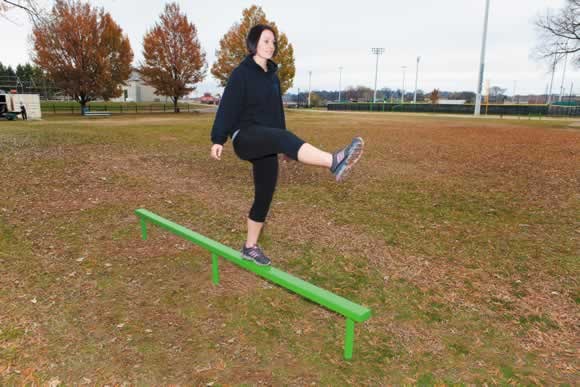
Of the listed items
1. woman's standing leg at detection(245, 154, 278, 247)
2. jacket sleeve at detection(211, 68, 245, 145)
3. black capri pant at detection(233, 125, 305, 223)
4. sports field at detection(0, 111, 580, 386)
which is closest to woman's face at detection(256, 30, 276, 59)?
jacket sleeve at detection(211, 68, 245, 145)

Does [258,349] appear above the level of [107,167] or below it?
below

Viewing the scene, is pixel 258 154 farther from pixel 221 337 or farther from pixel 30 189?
pixel 30 189

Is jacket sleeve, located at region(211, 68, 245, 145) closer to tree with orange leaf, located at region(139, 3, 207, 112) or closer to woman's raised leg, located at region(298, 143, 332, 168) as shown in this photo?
woman's raised leg, located at region(298, 143, 332, 168)

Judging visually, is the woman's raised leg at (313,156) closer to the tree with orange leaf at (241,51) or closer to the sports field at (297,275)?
the sports field at (297,275)

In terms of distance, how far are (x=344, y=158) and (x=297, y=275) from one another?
213 cm

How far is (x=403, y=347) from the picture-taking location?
3307 mm

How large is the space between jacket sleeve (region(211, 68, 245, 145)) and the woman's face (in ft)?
0.90

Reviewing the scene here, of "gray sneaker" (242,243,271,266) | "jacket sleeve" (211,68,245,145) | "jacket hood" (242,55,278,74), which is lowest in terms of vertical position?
"gray sneaker" (242,243,271,266)

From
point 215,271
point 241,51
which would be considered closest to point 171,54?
point 241,51

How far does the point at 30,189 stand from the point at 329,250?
657cm

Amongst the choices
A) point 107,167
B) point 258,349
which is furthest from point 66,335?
point 107,167

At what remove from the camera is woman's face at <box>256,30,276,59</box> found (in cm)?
322

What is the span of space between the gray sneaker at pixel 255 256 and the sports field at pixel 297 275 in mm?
524

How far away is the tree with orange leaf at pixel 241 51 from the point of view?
41.7 m
